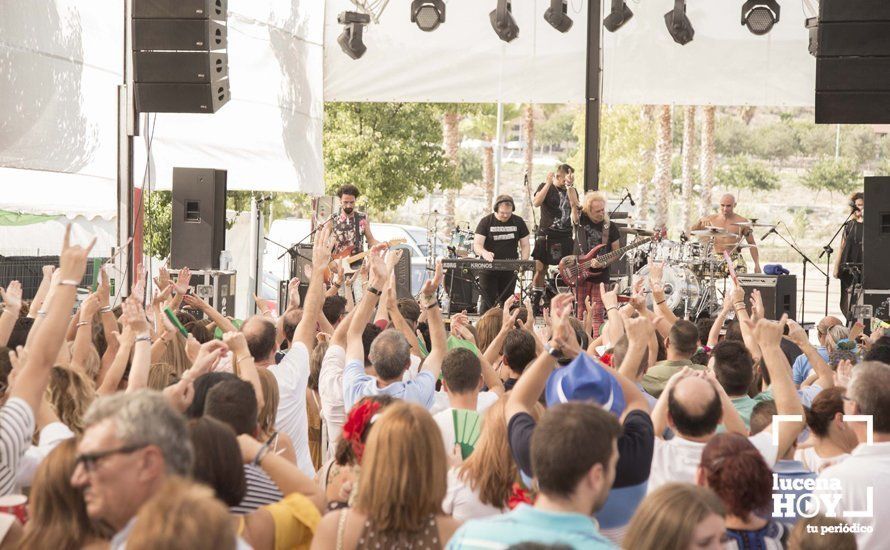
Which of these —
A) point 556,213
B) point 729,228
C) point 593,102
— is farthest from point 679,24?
point 556,213

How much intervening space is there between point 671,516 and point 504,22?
1260 cm

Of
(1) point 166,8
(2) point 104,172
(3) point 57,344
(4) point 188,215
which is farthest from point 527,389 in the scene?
(2) point 104,172

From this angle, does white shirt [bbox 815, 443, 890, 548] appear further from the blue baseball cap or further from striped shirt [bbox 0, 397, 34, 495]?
striped shirt [bbox 0, 397, 34, 495]

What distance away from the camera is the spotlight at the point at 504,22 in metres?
14.7

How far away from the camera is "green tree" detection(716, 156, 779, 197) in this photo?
52.2 metres

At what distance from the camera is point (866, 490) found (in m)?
3.68

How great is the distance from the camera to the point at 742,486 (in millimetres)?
3232

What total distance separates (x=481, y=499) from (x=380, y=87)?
41.5 ft

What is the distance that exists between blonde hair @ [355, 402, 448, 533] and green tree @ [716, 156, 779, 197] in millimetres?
50270

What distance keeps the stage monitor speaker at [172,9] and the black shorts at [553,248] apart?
5717mm

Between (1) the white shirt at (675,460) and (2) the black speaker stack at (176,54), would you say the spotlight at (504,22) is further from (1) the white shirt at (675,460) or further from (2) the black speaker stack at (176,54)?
(1) the white shirt at (675,460)

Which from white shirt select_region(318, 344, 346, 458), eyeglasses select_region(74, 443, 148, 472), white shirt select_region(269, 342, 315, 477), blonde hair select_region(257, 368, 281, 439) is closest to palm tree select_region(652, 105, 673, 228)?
white shirt select_region(318, 344, 346, 458)

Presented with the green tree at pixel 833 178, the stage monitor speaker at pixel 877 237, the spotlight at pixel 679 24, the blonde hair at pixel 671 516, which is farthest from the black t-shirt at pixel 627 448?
the green tree at pixel 833 178

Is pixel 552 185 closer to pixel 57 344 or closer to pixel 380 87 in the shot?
pixel 380 87
